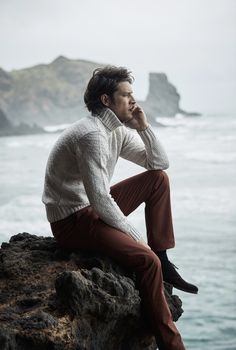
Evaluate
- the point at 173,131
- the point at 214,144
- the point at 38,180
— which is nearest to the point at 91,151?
the point at 38,180

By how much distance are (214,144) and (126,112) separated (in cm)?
1855

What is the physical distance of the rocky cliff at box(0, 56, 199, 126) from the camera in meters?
22.0

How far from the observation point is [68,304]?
206cm

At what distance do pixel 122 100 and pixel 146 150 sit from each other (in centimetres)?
31

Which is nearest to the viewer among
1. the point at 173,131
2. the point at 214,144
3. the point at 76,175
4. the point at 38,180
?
the point at 76,175

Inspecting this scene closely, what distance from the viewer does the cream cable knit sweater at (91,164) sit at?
2.25 meters

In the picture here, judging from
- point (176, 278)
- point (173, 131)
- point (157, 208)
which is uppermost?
point (157, 208)

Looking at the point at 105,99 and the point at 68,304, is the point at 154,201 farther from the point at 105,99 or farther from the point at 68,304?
the point at 68,304

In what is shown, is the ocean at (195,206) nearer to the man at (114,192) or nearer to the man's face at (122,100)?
the man at (114,192)

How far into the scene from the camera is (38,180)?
17.8 meters

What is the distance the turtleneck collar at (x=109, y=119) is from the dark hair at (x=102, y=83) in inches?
1.2

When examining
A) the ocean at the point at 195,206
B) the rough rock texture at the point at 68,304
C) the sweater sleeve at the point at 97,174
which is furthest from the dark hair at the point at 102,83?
the ocean at the point at 195,206

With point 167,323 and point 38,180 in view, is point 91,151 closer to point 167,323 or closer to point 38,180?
point 167,323

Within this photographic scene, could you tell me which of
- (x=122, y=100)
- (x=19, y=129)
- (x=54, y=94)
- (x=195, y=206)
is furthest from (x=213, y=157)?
(x=122, y=100)
